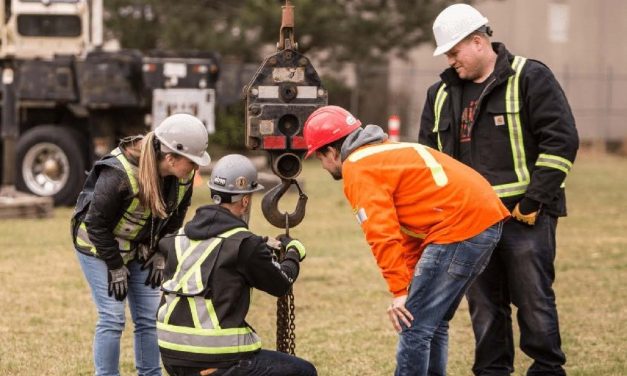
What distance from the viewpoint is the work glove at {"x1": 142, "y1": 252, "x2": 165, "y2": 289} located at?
6.51 meters

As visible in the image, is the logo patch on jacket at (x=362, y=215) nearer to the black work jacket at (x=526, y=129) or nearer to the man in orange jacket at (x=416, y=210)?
the man in orange jacket at (x=416, y=210)

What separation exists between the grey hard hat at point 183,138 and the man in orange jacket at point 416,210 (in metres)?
0.64

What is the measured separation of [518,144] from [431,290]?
1174 millimetres

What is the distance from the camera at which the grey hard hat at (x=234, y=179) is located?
5637 millimetres

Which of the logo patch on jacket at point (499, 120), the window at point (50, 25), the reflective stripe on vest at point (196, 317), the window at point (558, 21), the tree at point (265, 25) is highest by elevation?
the window at point (558, 21)

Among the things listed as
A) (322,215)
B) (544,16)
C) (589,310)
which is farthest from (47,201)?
(544,16)

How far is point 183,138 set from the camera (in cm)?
608

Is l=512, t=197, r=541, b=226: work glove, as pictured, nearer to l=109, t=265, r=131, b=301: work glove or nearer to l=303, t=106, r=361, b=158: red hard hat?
l=303, t=106, r=361, b=158: red hard hat

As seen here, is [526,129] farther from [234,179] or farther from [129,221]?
[129,221]

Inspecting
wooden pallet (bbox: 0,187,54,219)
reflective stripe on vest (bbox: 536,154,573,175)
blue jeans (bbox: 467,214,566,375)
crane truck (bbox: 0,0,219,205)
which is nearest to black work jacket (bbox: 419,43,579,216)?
reflective stripe on vest (bbox: 536,154,573,175)

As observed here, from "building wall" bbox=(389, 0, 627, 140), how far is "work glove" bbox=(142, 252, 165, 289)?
2467 centimetres

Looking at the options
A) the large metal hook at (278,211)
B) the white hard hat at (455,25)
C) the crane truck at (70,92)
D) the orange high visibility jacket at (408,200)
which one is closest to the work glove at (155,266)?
the large metal hook at (278,211)

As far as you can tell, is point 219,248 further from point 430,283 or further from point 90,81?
point 90,81

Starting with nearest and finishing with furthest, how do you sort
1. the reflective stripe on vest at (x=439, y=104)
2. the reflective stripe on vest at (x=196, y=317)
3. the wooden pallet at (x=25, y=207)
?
1. the reflective stripe on vest at (x=196, y=317)
2. the reflective stripe on vest at (x=439, y=104)
3. the wooden pallet at (x=25, y=207)
